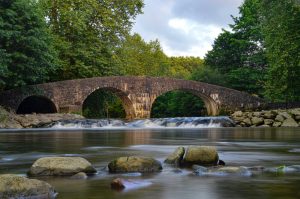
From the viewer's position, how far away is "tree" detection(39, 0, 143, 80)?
34.2 m

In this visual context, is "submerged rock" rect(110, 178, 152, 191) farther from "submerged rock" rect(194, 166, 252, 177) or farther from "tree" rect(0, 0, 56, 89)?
"tree" rect(0, 0, 56, 89)

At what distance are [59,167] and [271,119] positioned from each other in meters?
24.1

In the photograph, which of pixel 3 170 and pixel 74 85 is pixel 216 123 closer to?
pixel 74 85

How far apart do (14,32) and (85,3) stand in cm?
1194

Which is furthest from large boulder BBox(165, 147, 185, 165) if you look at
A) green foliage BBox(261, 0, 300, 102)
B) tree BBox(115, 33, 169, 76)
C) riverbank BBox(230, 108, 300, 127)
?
tree BBox(115, 33, 169, 76)

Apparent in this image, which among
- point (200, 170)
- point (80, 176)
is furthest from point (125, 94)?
point (80, 176)

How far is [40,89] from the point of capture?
31.8m

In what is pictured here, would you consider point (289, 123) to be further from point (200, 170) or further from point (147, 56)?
point (147, 56)

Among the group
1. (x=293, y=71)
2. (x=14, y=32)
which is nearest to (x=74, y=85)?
(x=14, y=32)

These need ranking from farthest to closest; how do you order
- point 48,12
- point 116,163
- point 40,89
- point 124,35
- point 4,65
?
point 124,35 → point 48,12 → point 40,89 → point 4,65 → point 116,163

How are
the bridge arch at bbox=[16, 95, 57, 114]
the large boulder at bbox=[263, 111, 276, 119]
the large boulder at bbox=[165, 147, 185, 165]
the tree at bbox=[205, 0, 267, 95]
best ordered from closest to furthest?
the large boulder at bbox=[165, 147, 185, 165] → the large boulder at bbox=[263, 111, 276, 119] → the bridge arch at bbox=[16, 95, 57, 114] → the tree at bbox=[205, 0, 267, 95]

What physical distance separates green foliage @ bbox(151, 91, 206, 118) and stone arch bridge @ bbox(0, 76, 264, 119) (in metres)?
5.02

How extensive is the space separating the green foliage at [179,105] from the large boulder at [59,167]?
40.9m

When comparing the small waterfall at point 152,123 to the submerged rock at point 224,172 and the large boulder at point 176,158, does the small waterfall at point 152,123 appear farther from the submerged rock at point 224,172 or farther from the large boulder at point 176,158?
the submerged rock at point 224,172
